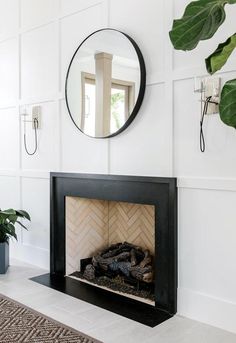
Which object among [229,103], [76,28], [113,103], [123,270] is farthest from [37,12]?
[229,103]

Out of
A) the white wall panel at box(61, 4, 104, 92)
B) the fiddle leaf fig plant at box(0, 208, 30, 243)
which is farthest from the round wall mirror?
the fiddle leaf fig plant at box(0, 208, 30, 243)

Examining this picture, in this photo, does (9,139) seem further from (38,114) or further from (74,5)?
(74,5)

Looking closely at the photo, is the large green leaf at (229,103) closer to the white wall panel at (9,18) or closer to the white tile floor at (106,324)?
the white tile floor at (106,324)

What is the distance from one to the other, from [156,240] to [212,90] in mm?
1072

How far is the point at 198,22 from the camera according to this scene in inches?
54.1

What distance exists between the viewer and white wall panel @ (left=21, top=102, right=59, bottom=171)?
3348 millimetres

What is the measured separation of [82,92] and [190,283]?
1712mm

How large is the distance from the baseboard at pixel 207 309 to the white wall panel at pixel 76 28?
203 cm

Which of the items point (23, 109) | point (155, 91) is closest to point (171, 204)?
point (155, 91)

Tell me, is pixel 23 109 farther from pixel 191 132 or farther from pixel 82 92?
pixel 191 132

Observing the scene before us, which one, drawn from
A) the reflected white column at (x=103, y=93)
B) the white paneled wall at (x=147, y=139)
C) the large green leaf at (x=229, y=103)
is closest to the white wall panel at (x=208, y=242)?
the white paneled wall at (x=147, y=139)

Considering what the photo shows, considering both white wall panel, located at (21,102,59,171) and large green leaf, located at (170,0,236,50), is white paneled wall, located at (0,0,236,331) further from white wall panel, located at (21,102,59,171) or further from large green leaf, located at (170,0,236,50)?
large green leaf, located at (170,0,236,50)

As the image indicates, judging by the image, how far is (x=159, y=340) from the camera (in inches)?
83.1

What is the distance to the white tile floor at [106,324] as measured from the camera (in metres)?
2.14
